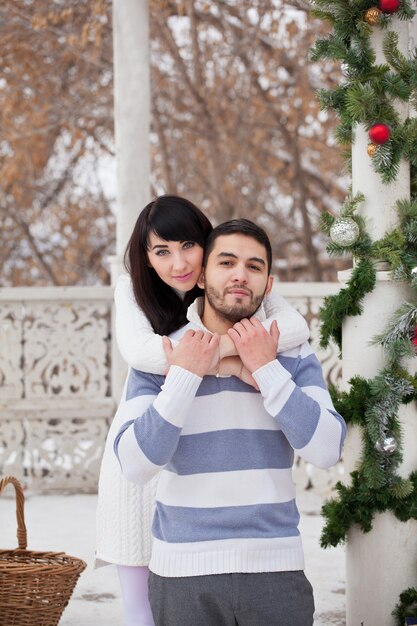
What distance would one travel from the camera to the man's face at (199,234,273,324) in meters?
2.18

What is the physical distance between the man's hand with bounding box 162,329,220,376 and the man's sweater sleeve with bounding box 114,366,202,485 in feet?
0.06

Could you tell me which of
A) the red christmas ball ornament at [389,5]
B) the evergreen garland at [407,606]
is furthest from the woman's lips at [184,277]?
the evergreen garland at [407,606]

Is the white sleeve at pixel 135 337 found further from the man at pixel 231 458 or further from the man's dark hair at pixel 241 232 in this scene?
the man's dark hair at pixel 241 232

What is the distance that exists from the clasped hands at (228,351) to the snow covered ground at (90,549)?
1.69 m

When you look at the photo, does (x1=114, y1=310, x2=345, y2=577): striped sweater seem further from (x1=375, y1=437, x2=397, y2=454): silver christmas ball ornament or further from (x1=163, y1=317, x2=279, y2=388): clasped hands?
(x1=375, y1=437, x2=397, y2=454): silver christmas ball ornament

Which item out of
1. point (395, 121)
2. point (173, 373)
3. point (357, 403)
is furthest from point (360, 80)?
point (173, 373)

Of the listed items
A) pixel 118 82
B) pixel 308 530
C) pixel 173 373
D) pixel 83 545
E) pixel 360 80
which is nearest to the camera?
pixel 173 373

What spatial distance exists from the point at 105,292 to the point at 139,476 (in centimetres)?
387

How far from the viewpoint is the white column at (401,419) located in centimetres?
287

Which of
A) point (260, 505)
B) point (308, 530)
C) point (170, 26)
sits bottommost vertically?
point (308, 530)

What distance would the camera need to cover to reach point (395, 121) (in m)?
2.84

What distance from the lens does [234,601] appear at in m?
2.12

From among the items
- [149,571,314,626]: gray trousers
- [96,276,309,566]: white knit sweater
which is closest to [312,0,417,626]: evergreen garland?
[96,276,309,566]: white knit sweater

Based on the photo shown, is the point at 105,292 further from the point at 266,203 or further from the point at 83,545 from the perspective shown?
the point at 266,203
